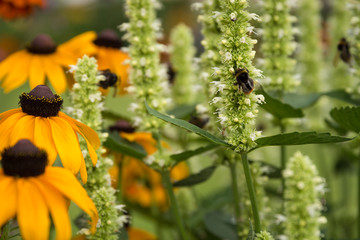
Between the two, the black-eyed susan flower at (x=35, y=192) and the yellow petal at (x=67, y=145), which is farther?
the yellow petal at (x=67, y=145)

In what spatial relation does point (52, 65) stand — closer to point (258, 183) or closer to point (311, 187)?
point (258, 183)

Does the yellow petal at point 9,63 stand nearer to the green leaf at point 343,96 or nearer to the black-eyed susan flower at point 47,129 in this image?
the black-eyed susan flower at point 47,129

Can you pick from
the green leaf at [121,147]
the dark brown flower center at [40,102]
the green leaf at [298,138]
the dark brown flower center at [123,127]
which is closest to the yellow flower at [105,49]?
the dark brown flower center at [123,127]

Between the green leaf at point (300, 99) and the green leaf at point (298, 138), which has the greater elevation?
the green leaf at point (300, 99)

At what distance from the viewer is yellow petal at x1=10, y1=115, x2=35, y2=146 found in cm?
57

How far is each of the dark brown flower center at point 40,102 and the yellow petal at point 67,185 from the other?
11 cm

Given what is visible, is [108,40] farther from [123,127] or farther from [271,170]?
[271,170]

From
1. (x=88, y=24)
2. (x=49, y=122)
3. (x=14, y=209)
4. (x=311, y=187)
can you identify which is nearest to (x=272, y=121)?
(x=311, y=187)

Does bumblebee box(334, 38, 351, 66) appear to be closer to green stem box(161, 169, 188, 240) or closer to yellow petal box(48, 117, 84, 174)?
green stem box(161, 169, 188, 240)

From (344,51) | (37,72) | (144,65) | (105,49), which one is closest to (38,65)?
(37,72)

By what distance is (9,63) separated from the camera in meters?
0.95

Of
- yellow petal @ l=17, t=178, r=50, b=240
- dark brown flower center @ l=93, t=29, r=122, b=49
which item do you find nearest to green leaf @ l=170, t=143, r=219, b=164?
yellow petal @ l=17, t=178, r=50, b=240

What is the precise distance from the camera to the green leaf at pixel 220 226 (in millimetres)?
853

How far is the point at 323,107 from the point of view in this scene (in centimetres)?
141
